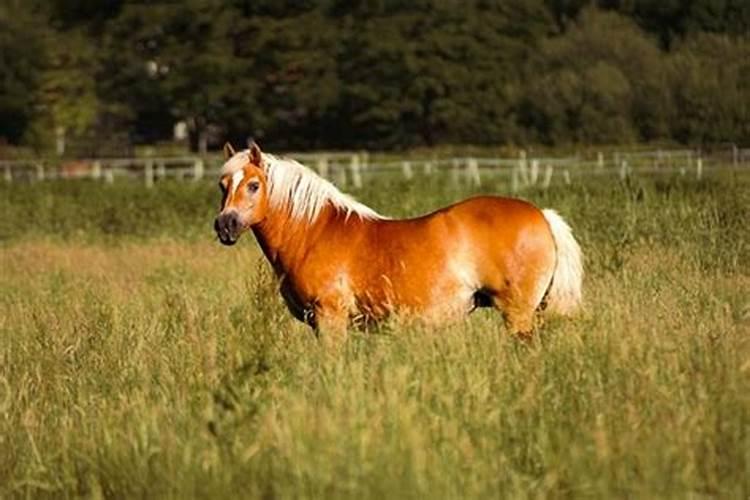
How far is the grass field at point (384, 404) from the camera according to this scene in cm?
565

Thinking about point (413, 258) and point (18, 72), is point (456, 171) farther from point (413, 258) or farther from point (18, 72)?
point (413, 258)

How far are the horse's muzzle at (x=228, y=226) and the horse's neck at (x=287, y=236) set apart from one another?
23cm

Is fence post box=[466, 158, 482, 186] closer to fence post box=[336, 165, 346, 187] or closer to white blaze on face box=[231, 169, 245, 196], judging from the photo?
fence post box=[336, 165, 346, 187]

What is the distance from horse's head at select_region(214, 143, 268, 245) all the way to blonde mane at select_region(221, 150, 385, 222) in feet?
0.18

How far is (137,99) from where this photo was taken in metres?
62.1

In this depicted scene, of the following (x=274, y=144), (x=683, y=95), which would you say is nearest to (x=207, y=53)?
(x=274, y=144)

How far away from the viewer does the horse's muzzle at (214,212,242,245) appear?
898cm

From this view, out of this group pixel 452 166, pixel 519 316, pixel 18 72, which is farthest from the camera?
pixel 18 72

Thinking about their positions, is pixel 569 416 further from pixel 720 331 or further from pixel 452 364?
pixel 720 331

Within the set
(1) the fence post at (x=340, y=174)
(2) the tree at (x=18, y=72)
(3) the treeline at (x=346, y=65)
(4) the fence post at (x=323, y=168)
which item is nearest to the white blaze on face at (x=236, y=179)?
(1) the fence post at (x=340, y=174)

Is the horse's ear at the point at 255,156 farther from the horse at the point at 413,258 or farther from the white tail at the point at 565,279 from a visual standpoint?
the white tail at the point at 565,279

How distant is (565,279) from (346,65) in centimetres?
5180

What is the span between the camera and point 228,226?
354 inches

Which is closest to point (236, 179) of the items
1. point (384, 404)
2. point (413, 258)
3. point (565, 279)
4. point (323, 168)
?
point (413, 258)
